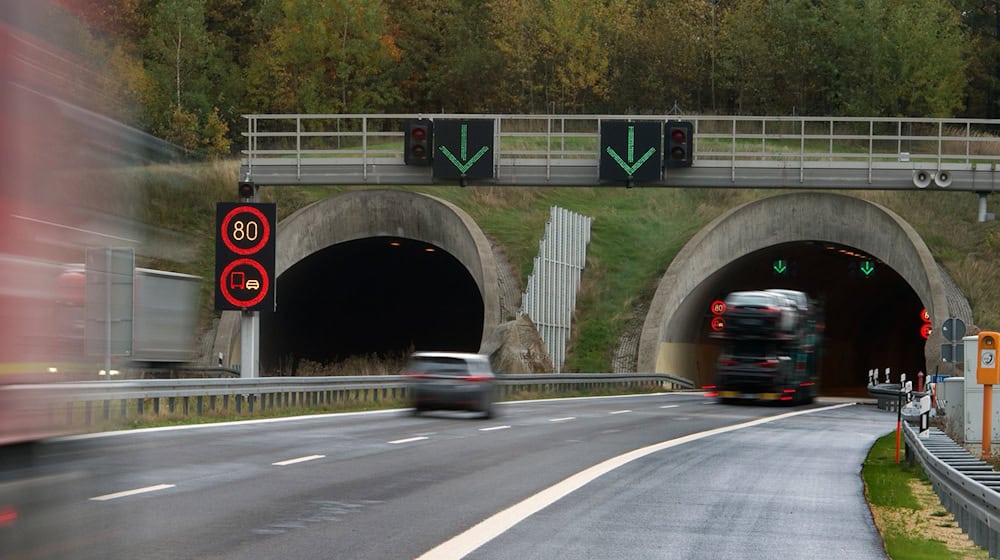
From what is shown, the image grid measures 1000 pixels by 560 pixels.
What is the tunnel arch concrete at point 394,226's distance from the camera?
1818 inches

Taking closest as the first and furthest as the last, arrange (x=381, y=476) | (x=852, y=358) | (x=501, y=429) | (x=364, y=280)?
1. (x=381, y=476)
2. (x=501, y=429)
3. (x=364, y=280)
4. (x=852, y=358)

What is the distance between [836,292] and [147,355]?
57.5 m

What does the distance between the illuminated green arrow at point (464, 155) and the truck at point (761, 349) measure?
9.90 meters

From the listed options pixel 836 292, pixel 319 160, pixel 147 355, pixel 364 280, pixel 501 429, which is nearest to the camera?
pixel 147 355

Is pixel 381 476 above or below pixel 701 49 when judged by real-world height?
below

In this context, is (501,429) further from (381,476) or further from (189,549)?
(189,549)

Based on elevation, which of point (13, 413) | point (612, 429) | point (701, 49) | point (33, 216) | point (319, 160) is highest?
point (701, 49)

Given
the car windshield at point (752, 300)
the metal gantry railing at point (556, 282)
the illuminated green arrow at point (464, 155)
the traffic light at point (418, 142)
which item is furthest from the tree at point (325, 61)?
the illuminated green arrow at point (464, 155)

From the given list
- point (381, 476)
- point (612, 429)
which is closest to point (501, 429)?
point (612, 429)

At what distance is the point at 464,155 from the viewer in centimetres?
3538

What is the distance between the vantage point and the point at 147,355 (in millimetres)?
5602

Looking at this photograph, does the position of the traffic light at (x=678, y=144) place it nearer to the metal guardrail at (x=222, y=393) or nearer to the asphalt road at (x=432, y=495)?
the metal guardrail at (x=222, y=393)

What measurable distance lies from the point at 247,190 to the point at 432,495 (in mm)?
22966

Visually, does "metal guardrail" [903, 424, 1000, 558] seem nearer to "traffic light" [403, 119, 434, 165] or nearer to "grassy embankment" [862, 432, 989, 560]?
"grassy embankment" [862, 432, 989, 560]
